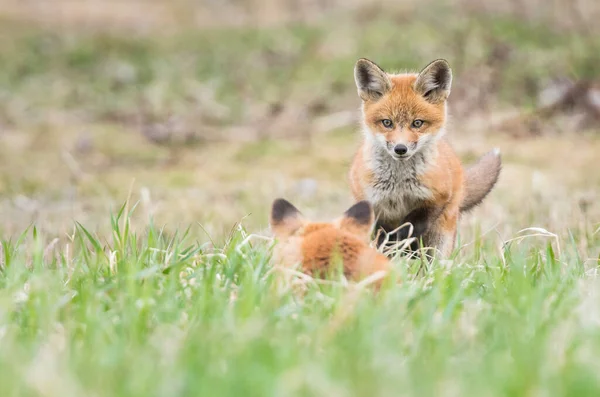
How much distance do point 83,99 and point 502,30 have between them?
6.13 m

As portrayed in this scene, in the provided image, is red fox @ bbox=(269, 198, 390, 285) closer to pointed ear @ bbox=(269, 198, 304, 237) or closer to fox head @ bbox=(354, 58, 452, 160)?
pointed ear @ bbox=(269, 198, 304, 237)

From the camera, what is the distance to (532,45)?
13016 mm

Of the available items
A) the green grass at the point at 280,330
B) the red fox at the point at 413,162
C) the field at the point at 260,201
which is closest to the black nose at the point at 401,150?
the red fox at the point at 413,162

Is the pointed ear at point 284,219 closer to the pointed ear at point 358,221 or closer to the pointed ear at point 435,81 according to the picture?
the pointed ear at point 358,221

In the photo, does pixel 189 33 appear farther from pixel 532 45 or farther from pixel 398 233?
pixel 398 233

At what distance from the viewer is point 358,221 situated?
3.96m

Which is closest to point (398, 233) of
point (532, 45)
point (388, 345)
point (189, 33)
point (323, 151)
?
point (388, 345)

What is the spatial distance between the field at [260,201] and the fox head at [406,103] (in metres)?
0.79

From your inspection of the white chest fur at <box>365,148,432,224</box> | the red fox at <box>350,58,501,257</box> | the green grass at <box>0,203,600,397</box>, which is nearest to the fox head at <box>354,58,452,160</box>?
the red fox at <box>350,58,501,257</box>

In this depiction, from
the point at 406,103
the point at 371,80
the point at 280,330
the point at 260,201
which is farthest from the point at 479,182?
Answer: the point at 280,330

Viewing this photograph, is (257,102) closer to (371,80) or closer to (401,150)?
(371,80)

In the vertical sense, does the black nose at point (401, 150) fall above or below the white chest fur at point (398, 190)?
A: above

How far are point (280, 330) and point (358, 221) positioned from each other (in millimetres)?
964

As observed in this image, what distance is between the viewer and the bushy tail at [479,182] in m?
6.14
